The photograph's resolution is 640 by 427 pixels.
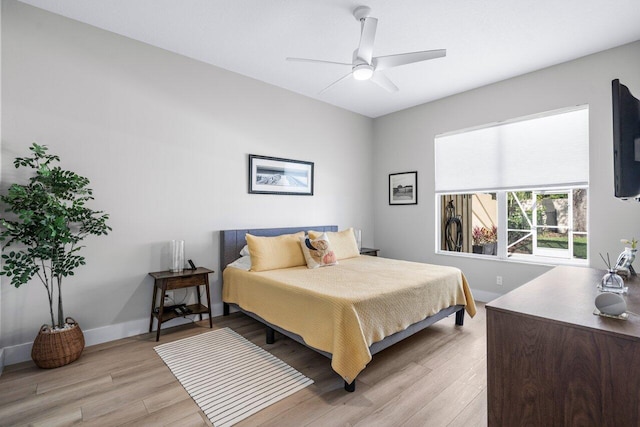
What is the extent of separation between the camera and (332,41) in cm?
293

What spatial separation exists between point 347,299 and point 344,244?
1.94 m

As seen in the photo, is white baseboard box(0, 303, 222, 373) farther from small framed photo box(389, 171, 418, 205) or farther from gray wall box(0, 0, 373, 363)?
small framed photo box(389, 171, 418, 205)

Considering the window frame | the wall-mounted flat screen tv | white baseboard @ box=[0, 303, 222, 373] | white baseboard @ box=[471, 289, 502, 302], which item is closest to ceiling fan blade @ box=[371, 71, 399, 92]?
the wall-mounted flat screen tv

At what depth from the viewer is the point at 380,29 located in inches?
108

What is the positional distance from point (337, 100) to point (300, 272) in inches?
110

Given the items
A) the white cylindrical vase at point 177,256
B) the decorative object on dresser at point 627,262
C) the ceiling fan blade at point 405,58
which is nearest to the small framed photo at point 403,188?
the ceiling fan blade at point 405,58

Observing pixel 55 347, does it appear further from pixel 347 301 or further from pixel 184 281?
pixel 347 301

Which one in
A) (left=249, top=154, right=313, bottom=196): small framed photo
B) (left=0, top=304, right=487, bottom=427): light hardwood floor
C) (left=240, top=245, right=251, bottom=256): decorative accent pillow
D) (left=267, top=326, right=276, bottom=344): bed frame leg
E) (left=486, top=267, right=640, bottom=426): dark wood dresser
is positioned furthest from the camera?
(left=249, top=154, right=313, bottom=196): small framed photo

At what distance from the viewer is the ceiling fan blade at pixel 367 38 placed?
2.28 metres

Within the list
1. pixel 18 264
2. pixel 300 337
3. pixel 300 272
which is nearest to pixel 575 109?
pixel 300 272

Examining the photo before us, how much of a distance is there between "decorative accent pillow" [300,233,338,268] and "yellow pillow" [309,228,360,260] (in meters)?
0.41

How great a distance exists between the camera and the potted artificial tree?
2.18 meters

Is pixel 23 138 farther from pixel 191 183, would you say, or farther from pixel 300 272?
pixel 300 272

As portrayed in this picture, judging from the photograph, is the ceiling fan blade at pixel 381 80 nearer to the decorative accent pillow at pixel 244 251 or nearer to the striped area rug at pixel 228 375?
the decorative accent pillow at pixel 244 251
